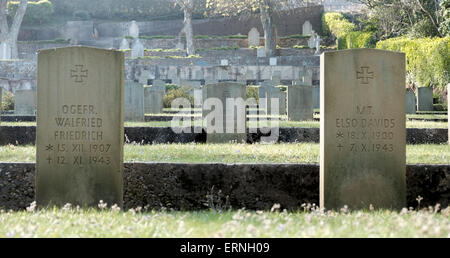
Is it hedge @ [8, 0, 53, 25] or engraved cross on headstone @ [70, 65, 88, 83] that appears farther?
hedge @ [8, 0, 53, 25]

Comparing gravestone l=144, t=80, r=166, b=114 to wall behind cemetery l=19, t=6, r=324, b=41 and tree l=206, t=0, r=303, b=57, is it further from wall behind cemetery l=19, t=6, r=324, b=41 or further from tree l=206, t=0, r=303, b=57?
wall behind cemetery l=19, t=6, r=324, b=41

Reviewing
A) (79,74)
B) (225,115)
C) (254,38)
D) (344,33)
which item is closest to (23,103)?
(225,115)

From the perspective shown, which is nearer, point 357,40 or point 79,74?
point 79,74

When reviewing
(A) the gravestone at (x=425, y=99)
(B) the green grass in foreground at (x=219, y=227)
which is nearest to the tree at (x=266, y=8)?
(A) the gravestone at (x=425, y=99)

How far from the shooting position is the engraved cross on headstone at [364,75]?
20.3ft

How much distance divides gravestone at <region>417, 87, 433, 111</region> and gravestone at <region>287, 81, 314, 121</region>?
385 inches

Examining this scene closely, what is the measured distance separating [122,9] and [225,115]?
5936 cm

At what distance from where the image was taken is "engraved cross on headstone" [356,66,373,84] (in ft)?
20.3

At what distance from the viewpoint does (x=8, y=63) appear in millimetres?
36406

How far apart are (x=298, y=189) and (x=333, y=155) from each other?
0.70 metres

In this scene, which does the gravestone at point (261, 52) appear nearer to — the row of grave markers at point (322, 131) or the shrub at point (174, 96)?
the shrub at point (174, 96)

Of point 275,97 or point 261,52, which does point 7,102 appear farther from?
point 261,52

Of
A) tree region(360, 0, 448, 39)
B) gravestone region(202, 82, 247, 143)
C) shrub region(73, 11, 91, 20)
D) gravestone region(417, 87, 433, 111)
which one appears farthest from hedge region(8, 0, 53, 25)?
gravestone region(202, 82, 247, 143)

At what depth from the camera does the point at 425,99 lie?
77.9 ft
